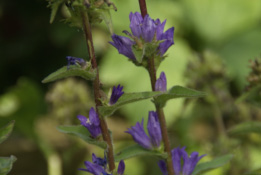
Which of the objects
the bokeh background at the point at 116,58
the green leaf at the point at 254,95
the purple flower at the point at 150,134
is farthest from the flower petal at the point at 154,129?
the bokeh background at the point at 116,58

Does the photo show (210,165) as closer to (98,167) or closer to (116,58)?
(98,167)

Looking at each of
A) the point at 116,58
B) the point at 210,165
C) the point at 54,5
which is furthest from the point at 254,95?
the point at 116,58

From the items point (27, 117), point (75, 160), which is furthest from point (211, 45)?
point (27, 117)

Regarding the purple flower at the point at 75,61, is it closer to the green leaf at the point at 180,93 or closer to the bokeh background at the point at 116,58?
the green leaf at the point at 180,93

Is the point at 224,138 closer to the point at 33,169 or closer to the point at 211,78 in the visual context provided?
the point at 211,78

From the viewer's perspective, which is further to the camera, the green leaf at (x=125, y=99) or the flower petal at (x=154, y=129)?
the flower petal at (x=154, y=129)

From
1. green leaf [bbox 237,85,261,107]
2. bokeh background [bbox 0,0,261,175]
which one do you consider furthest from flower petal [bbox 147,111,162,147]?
bokeh background [bbox 0,0,261,175]
